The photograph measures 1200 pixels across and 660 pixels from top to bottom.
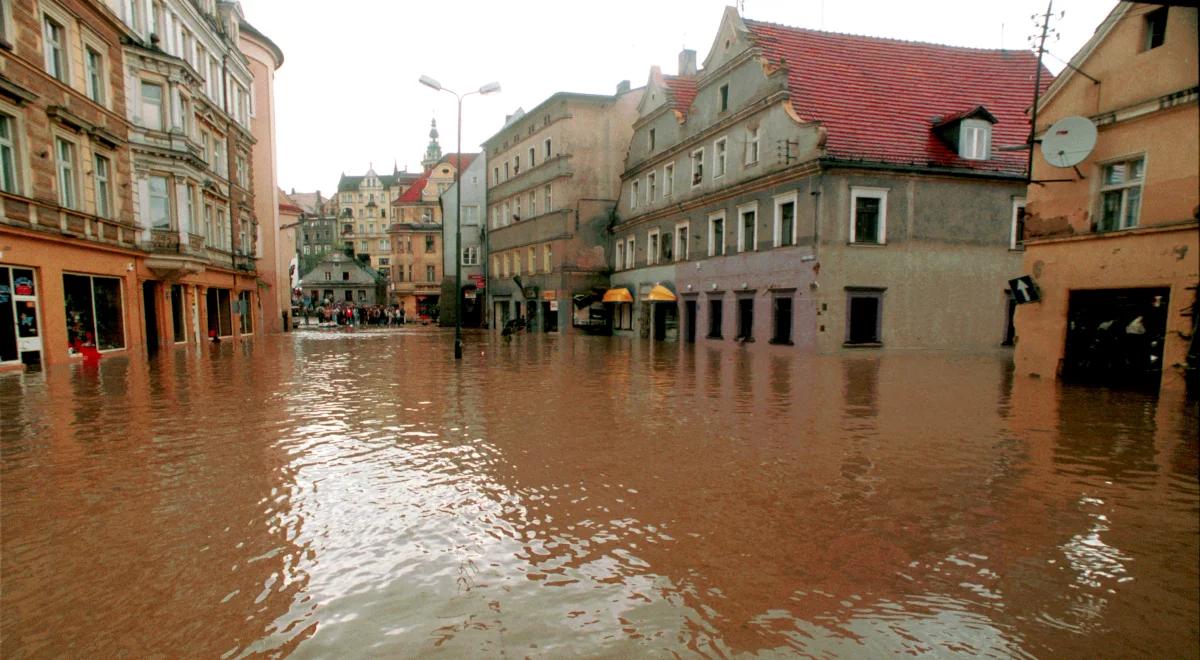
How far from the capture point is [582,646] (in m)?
2.98

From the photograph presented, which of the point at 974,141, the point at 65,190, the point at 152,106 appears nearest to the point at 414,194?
the point at 152,106

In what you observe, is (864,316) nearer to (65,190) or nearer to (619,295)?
(619,295)

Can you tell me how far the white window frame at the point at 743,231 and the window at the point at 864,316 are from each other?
174 inches

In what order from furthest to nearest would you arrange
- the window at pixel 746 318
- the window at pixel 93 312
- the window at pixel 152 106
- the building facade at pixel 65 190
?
the window at pixel 746 318 < the window at pixel 152 106 < the window at pixel 93 312 < the building facade at pixel 65 190

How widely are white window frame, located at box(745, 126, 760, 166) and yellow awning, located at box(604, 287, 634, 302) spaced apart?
11.4m

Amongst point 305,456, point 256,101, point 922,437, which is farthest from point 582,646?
point 256,101

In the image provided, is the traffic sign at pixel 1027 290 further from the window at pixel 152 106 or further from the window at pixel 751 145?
the window at pixel 152 106

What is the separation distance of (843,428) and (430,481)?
18.5 ft

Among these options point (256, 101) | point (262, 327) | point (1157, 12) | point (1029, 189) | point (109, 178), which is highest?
point (256, 101)

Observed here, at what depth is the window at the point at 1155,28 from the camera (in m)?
1.35

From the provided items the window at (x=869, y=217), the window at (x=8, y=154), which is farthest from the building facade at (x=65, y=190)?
the window at (x=869, y=217)

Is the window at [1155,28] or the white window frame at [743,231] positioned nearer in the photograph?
the window at [1155,28]

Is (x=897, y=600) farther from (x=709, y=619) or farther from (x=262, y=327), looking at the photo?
(x=262, y=327)

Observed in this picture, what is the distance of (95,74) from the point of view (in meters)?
19.2
